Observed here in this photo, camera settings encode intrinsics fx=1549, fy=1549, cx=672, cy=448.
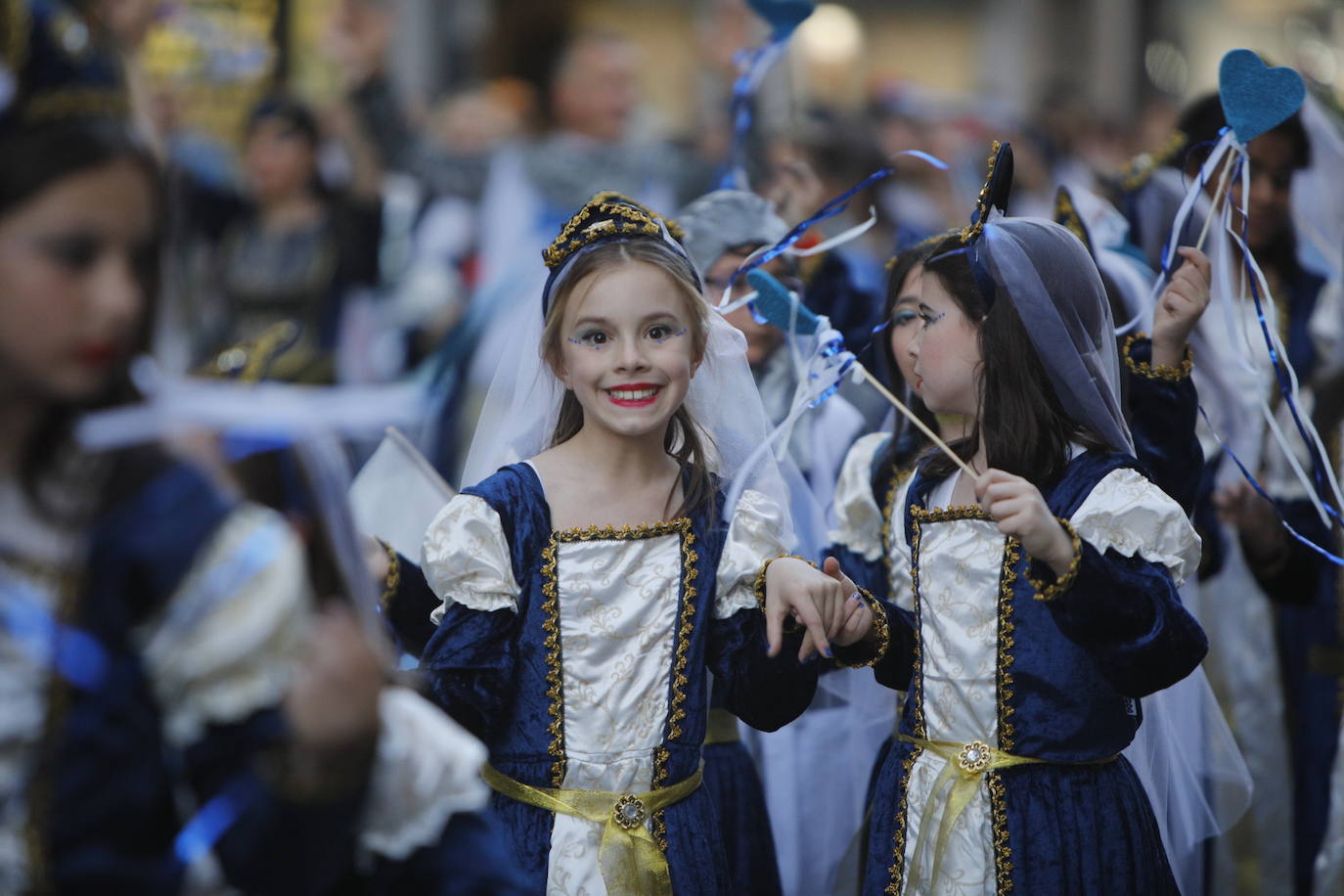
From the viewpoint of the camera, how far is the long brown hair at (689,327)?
8.82 feet

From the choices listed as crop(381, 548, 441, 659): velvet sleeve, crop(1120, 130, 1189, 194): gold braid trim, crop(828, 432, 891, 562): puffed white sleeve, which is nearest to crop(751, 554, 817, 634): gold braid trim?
crop(828, 432, 891, 562): puffed white sleeve

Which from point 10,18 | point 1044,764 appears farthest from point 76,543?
point 1044,764

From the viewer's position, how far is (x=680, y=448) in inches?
112

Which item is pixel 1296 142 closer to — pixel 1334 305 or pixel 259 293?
pixel 1334 305

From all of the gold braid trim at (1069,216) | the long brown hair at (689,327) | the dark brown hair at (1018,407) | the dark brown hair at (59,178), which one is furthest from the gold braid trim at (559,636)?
the gold braid trim at (1069,216)

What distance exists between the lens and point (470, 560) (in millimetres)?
2525

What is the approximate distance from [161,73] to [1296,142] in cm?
659

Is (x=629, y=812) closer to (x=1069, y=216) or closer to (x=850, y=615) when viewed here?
(x=850, y=615)

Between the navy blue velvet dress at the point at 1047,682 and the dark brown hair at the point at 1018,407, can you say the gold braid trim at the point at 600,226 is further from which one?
the navy blue velvet dress at the point at 1047,682

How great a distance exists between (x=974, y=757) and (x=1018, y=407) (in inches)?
23.4

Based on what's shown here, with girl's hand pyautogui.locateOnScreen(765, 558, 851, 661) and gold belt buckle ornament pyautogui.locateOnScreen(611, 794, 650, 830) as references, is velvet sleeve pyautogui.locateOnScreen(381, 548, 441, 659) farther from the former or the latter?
girl's hand pyautogui.locateOnScreen(765, 558, 851, 661)

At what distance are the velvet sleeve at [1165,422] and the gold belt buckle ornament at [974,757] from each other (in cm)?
66

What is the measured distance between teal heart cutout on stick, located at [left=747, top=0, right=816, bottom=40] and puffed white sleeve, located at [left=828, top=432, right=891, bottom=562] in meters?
1.19

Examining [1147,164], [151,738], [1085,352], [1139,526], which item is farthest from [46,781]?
[1147,164]
